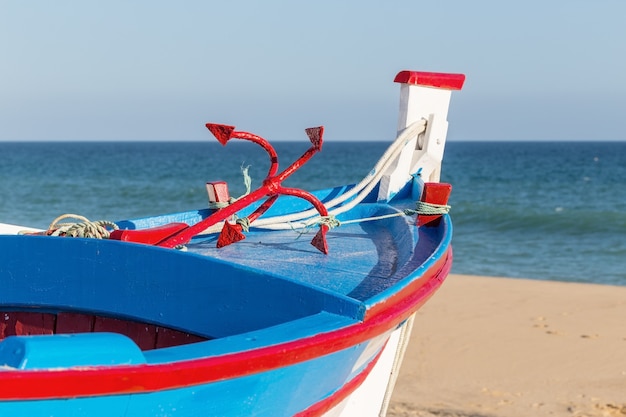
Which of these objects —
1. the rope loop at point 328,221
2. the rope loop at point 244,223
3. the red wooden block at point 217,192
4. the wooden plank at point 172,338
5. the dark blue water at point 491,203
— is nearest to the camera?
the wooden plank at point 172,338

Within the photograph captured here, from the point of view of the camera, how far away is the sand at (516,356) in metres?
5.41

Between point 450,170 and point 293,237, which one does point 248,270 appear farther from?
point 450,170

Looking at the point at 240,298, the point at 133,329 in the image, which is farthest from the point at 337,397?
the point at 133,329

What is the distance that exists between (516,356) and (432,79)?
319 centimetres

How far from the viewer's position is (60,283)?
2.80 meters

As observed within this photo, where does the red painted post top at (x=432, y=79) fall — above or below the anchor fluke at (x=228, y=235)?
above

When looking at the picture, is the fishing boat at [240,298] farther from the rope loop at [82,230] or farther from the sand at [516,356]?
the sand at [516,356]

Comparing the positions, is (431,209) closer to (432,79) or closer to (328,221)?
(328,221)

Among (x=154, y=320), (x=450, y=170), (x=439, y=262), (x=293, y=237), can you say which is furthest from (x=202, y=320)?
(x=450, y=170)

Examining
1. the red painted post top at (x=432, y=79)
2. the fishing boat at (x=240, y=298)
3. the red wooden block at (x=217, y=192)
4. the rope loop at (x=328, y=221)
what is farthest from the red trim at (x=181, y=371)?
the red painted post top at (x=432, y=79)

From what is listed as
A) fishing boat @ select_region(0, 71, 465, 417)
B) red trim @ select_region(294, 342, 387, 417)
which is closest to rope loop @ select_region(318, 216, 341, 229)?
fishing boat @ select_region(0, 71, 465, 417)

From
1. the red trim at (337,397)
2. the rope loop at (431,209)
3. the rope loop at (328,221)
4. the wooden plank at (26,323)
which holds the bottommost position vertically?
the wooden plank at (26,323)

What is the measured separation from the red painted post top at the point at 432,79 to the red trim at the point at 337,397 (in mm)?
1757

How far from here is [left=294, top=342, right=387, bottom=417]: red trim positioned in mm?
2277
